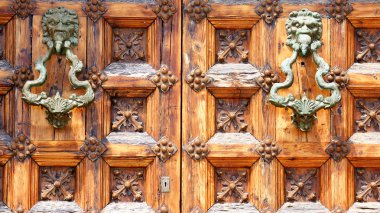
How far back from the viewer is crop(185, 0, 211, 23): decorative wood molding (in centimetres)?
456

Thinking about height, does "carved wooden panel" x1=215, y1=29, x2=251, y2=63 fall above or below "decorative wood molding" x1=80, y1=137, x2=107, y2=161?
above

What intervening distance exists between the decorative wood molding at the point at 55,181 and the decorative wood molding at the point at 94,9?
674mm

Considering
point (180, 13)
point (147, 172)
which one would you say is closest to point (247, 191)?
point (147, 172)

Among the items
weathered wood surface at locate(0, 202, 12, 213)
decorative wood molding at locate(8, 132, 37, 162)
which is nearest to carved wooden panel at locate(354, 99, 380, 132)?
decorative wood molding at locate(8, 132, 37, 162)

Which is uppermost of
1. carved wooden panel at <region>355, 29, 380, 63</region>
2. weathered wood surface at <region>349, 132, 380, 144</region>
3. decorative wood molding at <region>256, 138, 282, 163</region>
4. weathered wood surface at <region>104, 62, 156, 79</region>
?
carved wooden panel at <region>355, 29, 380, 63</region>

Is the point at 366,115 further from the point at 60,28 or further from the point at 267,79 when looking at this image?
the point at 60,28

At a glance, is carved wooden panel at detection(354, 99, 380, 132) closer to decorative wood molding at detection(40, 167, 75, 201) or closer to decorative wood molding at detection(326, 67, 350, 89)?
decorative wood molding at detection(326, 67, 350, 89)

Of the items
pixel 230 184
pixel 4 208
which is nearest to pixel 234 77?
pixel 230 184

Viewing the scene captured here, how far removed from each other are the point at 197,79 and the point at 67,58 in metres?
0.57

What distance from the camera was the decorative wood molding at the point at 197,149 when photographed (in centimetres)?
452

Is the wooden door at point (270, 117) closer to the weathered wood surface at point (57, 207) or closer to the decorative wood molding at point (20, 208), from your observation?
the weathered wood surface at point (57, 207)

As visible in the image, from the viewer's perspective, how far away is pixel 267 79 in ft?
14.8

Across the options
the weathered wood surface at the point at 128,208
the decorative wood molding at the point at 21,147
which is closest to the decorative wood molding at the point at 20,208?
the decorative wood molding at the point at 21,147

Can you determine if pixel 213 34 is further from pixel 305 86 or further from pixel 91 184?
pixel 91 184
